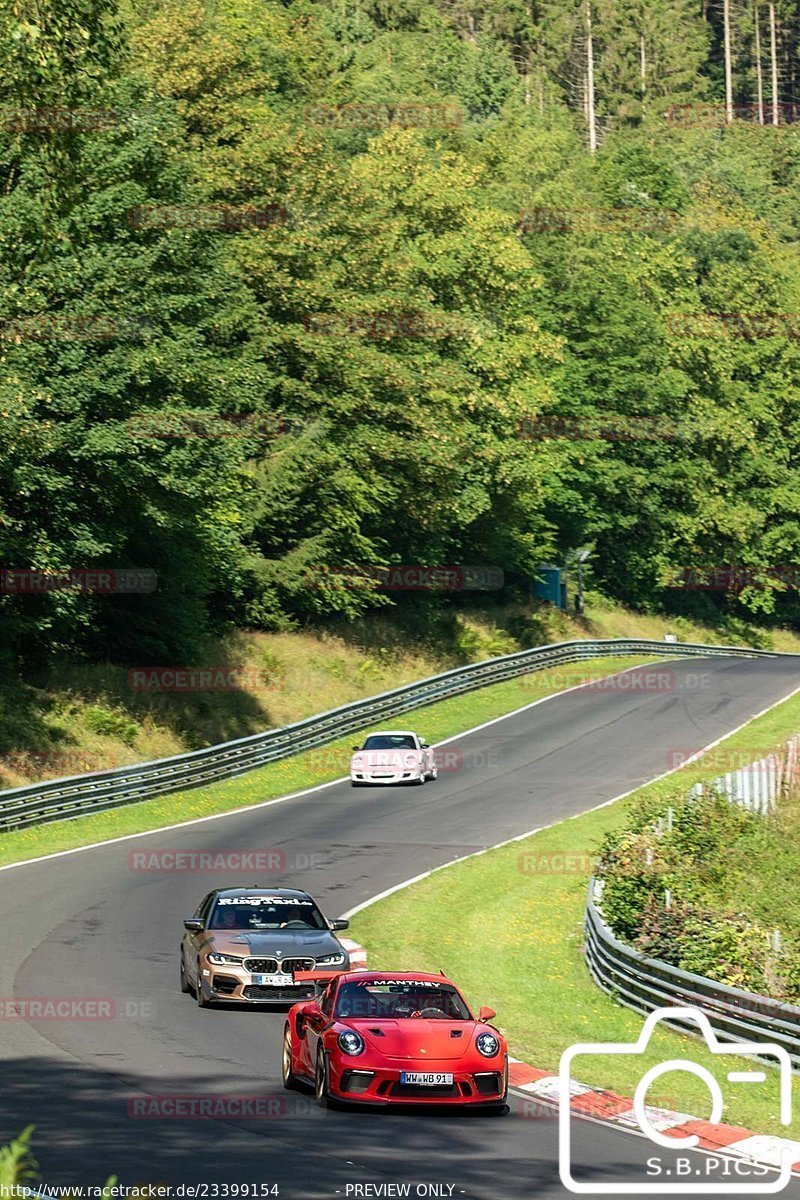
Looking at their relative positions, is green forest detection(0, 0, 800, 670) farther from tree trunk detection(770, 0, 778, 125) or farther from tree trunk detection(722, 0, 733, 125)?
tree trunk detection(770, 0, 778, 125)

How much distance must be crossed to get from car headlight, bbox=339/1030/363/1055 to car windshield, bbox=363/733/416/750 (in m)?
28.8

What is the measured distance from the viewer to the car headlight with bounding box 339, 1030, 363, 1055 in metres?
15.1

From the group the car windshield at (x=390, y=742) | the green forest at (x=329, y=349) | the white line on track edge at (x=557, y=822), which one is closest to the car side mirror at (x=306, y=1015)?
the white line on track edge at (x=557, y=822)

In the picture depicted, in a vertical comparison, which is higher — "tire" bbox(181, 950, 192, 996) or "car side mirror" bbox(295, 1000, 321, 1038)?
"car side mirror" bbox(295, 1000, 321, 1038)

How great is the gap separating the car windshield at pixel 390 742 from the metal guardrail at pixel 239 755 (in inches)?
147

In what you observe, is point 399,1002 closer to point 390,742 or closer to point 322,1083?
point 322,1083

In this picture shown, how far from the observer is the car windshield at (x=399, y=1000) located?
16.0 m

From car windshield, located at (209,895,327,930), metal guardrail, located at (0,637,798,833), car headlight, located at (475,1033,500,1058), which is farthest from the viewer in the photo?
metal guardrail, located at (0,637,798,833)

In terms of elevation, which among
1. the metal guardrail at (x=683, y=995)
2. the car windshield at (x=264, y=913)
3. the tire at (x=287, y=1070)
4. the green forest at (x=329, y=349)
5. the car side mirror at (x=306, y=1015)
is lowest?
the metal guardrail at (x=683, y=995)

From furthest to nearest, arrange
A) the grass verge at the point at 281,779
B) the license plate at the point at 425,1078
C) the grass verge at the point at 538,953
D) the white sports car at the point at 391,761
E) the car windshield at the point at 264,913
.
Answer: the white sports car at the point at 391,761
the grass verge at the point at 281,779
the car windshield at the point at 264,913
the grass verge at the point at 538,953
the license plate at the point at 425,1078

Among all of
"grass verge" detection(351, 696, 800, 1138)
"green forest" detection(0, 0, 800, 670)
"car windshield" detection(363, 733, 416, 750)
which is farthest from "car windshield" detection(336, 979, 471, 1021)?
"car windshield" detection(363, 733, 416, 750)

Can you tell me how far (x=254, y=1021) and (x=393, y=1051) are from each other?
515cm

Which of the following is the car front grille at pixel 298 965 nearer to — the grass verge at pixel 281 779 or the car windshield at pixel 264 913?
the car windshield at pixel 264 913

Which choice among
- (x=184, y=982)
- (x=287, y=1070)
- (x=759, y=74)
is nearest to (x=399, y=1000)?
(x=287, y=1070)
